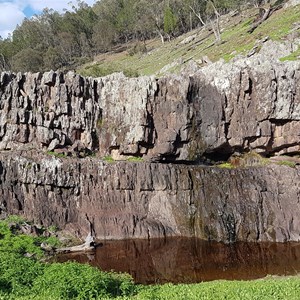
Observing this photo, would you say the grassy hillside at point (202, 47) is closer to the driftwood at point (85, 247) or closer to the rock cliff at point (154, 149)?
the rock cliff at point (154, 149)

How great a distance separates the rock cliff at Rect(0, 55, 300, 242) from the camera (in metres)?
33.7

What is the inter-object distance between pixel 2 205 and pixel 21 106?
32.3 ft

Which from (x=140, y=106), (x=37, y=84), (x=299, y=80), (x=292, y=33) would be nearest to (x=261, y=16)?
(x=292, y=33)

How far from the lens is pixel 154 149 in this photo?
3719cm

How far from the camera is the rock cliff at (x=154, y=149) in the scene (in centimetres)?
3369

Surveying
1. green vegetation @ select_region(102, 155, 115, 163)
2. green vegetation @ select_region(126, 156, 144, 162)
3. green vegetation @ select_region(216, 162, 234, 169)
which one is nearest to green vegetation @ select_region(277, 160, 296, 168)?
green vegetation @ select_region(216, 162, 234, 169)

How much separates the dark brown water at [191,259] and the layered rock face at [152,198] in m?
1.69

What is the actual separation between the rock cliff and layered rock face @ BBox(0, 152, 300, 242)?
0.31 feet

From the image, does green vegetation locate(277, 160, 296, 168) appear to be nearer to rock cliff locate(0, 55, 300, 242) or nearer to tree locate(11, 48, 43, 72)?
rock cliff locate(0, 55, 300, 242)

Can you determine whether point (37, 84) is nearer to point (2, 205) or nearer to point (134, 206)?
point (2, 205)

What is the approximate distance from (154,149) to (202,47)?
44.5 meters

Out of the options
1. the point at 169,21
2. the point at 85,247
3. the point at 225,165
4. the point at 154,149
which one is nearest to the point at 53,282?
the point at 85,247

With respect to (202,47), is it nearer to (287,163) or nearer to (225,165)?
(225,165)

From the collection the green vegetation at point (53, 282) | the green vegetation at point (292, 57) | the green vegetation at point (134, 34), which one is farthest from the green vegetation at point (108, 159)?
the green vegetation at point (134, 34)
